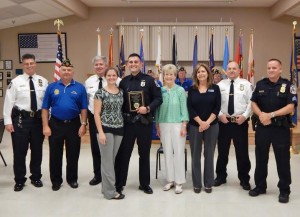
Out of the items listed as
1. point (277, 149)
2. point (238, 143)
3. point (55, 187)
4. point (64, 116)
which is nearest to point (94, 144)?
point (64, 116)

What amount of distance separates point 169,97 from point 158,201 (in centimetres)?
112

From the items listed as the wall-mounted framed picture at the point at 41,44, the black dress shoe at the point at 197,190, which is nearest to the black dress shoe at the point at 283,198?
the black dress shoe at the point at 197,190

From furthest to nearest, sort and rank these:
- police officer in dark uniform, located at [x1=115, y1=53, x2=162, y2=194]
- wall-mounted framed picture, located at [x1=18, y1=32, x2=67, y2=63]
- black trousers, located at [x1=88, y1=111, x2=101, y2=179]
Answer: wall-mounted framed picture, located at [x1=18, y1=32, x2=67, y2=63] < black trousers, located at [x1=88, y1=111, x2=101, y2=179] < police officer in dark uniform, located at [x1=115, y1=53, x2=162, y2=194]

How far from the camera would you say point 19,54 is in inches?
359

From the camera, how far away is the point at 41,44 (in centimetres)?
901

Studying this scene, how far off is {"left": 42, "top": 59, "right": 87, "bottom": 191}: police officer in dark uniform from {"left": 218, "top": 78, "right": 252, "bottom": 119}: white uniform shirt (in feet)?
5.29

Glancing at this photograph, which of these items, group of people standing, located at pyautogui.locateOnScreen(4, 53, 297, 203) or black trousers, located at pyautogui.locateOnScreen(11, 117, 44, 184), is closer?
group of people standing, located at pyautogui.locateOnScreen(4, 53, 297, 203)

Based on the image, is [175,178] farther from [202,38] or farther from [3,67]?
[3,67]

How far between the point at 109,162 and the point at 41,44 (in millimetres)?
6523

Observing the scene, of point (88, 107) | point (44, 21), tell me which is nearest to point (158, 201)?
point (88, 107)

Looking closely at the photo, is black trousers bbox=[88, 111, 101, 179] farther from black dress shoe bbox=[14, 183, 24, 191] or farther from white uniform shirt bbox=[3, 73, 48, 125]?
black dress shoe bbox=[14, 183, 24, 191]

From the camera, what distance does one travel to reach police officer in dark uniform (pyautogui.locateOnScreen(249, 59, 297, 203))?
11.0 ft

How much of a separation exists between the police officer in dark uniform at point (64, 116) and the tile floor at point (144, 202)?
1.20 feet

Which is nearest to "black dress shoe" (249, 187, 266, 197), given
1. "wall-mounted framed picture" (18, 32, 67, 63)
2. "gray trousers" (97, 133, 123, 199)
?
"gray trousers" (97, 133, 123, 199)
